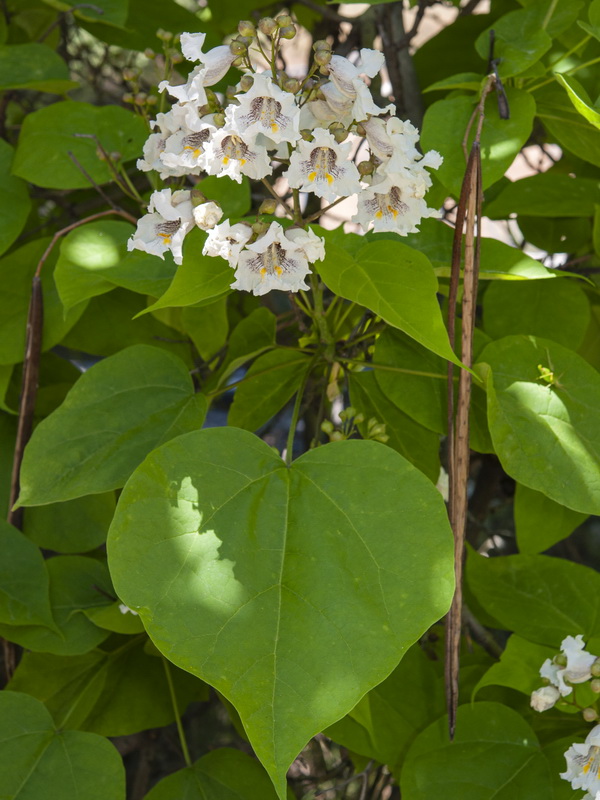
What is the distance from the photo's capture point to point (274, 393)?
111cm

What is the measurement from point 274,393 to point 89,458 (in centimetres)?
27

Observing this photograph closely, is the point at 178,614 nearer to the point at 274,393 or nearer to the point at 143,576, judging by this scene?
the point at 143,576

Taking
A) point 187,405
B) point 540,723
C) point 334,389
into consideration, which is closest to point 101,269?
point 187,405

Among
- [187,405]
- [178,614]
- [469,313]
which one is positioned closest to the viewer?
[178,614]

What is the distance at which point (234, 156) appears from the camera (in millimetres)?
786

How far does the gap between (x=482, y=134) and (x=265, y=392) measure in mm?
422

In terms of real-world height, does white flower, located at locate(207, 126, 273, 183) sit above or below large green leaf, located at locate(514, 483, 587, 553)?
above

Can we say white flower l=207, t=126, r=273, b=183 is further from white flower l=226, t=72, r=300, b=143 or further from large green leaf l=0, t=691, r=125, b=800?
large green leaf l=0, t=691, r=125, b=800

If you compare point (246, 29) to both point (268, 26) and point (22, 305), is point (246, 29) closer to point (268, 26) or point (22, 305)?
point (268, 26)

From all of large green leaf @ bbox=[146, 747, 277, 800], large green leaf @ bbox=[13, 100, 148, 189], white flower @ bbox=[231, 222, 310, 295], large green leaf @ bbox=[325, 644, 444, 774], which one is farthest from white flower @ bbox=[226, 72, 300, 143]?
large green leaf @ bbox=[146, 747, 277, 800]

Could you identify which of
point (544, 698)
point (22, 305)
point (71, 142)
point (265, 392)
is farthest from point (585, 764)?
point (71, 142)

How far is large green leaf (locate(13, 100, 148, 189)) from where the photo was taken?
3.85 feet

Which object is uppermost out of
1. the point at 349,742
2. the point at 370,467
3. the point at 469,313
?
the point at 469,313

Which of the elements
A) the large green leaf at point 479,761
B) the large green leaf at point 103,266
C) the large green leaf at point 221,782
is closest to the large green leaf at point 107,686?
the large green leaf at point 221,782
